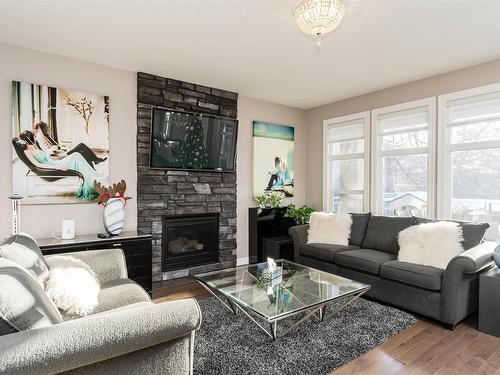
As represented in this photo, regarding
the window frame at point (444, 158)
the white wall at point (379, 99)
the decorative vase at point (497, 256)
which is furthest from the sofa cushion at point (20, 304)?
the white wall at point (379, 99)

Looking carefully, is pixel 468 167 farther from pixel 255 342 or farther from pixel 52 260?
pixel 52 260

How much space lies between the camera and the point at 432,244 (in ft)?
9.70

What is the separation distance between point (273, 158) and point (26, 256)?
12.2 ft

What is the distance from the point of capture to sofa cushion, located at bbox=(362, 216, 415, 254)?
3.53 m

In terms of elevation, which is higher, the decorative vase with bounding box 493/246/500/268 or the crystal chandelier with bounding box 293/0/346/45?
the crystal chandelier with bounding box 293/0/346/45

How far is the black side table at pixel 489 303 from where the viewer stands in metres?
2.44

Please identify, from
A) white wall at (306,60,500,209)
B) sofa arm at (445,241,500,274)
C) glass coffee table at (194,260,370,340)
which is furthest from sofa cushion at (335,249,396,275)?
white wall at (306,60,500,209)

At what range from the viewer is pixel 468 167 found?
3518 mm

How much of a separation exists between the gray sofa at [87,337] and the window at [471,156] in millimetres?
3526

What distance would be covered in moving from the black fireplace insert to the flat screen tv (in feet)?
2.34

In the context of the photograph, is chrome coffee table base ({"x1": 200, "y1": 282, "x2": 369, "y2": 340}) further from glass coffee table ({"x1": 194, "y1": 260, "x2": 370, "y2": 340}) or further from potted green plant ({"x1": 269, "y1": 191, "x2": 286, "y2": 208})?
potted green plant ({"x1": 269, "y1": 191, "x2": 286, "y2": 208})

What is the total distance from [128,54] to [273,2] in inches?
67.9

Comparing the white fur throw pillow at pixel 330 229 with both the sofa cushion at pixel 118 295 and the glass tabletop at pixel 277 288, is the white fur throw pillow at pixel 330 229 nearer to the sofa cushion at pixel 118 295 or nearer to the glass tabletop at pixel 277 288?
the glass tabletop at pixel 277 288

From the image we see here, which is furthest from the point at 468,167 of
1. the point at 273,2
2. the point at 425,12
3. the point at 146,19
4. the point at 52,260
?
the point at 52,260
